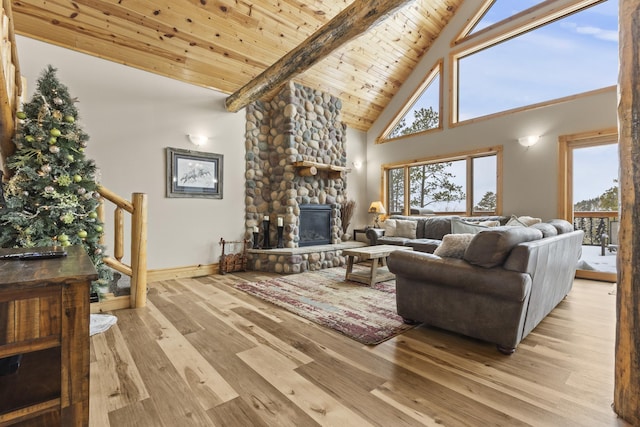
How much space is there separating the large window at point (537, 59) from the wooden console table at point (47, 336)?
603cm

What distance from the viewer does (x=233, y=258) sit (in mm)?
4711

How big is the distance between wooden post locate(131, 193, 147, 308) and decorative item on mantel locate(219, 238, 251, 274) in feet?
5.21

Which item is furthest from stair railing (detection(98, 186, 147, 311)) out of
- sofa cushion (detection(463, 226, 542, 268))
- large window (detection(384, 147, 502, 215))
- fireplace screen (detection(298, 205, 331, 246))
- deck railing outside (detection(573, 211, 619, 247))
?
deck railing outside (detection(573, 211, 619, 247))

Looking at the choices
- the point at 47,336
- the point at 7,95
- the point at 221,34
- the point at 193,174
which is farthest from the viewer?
the point at 193,174

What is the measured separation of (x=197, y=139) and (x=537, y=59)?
18.3 feet

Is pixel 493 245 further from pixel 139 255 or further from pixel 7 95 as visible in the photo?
pixel 7 95

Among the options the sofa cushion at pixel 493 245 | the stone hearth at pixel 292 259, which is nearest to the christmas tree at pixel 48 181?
the stone hearth at pixel 292 259

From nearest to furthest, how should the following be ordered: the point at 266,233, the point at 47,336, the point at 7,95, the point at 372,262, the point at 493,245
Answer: the point at 47,336 → the point at 493,245 → the point at 7,95 → the point at 372,262 → the point at 266,233

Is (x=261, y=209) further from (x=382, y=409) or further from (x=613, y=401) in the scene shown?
(x=613, y=401)

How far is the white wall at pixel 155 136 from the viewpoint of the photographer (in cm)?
358

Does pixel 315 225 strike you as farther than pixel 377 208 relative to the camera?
No

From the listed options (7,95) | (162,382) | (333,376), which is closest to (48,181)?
(7,95)

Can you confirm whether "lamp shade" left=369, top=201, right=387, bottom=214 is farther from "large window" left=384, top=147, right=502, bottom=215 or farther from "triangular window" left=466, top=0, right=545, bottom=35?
"triangular window" left=466, top=0, right=545, bottom=35

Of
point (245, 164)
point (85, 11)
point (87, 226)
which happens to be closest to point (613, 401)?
point (87, 226)
